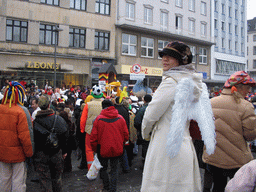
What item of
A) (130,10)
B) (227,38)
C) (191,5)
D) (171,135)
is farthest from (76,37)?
(227,38)

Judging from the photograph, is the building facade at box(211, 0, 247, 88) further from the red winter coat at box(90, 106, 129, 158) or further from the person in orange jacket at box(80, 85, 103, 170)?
the red winter coat at box(90, 106, 129, 158)

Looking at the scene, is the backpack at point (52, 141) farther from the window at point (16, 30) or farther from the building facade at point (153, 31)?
the building facade at point (153, 31)

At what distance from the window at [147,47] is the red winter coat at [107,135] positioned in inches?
975

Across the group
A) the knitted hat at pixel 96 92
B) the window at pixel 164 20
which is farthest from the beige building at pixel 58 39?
the knitted hat at pixel 96 92

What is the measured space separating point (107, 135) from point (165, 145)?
2.31 meters

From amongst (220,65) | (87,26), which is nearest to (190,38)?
(220,65)

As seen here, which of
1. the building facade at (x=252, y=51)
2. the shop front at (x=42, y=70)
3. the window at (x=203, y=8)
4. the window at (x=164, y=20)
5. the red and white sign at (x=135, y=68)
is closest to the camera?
the red and white sign at (x=135, y=68)

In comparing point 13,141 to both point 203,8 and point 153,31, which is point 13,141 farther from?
point 203,8

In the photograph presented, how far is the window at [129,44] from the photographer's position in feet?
88.7

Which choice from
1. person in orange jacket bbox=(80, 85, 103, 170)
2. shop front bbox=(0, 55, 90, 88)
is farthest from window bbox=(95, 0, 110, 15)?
person in orange jacket bbox=(80, 85, 103, 170)

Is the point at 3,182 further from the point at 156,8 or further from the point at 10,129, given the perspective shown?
the point at 156,8

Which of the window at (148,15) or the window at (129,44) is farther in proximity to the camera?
the window at (148,15)

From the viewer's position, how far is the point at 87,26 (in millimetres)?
24391

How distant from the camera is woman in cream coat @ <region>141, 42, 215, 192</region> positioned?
89.9 inches
